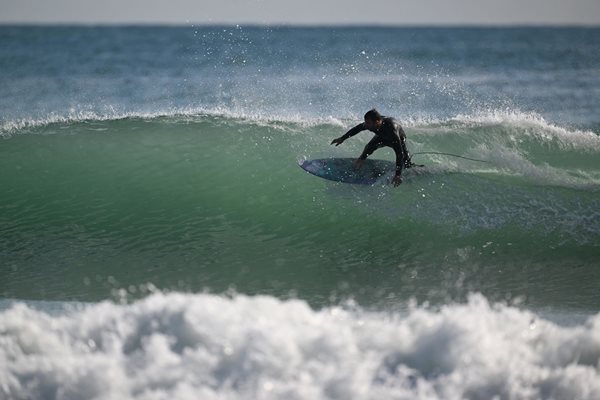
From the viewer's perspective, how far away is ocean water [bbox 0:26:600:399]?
509cm

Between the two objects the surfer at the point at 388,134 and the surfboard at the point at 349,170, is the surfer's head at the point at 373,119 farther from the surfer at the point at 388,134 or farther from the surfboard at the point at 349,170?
the surfboard at the point at 349,170

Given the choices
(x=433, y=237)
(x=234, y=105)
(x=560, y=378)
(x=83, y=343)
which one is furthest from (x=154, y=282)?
(x=234, y=105)

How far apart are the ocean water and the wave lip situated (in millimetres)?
14

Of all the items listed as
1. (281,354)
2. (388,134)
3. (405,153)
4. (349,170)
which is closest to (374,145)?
(388,134)

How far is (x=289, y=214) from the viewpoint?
923 cm

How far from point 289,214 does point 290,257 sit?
137 cm

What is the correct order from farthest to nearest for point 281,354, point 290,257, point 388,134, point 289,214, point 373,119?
1. point 289,214
2. point 388,134
3. point 373,119
4. point 290,257
5. point 281,354

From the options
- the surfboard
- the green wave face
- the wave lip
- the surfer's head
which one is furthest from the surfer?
the wave lip

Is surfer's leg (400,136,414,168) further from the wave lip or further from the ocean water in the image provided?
the wave lip

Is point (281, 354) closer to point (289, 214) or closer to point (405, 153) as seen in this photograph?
point (289, 214)

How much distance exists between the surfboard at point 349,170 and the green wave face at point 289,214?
15cm

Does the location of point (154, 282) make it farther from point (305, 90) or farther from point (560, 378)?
point (305, 90)

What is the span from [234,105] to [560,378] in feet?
46.2

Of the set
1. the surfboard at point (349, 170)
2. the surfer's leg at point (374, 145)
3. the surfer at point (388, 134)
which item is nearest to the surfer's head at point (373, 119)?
the surfer at point (388, 134)
